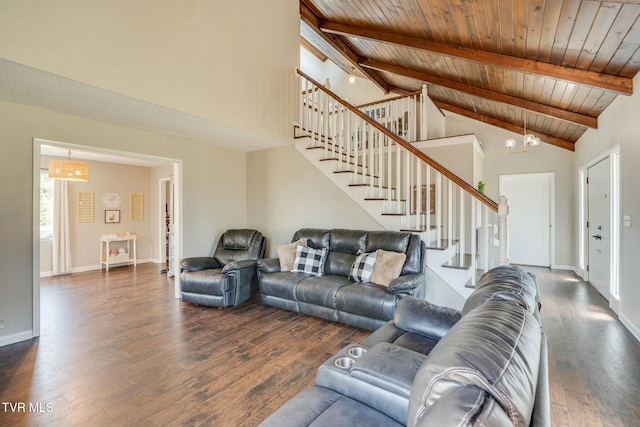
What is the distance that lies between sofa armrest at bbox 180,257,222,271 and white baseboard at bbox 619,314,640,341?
5012 mm

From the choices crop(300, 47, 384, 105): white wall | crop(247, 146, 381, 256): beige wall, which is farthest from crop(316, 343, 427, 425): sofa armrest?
crop(300, 47, 384, 105): white wall

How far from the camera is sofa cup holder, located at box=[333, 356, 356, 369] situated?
141 centimetres

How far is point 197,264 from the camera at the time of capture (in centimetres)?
423

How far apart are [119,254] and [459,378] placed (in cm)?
803

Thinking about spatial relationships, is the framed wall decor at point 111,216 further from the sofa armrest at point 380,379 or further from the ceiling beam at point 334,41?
the sofa armrest at point 380,379

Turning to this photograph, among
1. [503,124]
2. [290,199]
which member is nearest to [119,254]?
[290,199]

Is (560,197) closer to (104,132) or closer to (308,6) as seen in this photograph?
(308,6)

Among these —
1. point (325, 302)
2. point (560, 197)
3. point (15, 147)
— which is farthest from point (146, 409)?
point (560, 197)

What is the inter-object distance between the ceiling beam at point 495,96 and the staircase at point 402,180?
1.88 ft

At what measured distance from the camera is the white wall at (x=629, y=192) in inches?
119

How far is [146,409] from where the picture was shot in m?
1.96

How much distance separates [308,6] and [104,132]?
3.87m

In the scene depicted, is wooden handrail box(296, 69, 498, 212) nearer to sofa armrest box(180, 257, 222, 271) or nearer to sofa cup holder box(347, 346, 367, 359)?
sofa cup holder box(347, 346, 367, 359)

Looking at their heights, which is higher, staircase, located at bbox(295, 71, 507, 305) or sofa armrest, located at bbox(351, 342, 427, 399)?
staircase, located at bbox(295, 71, 507, 305)
